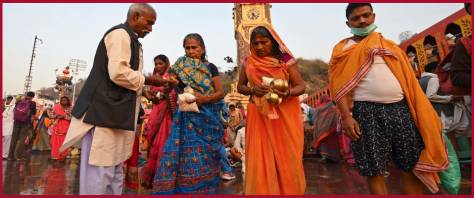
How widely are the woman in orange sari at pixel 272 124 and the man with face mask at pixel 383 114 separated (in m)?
0.43

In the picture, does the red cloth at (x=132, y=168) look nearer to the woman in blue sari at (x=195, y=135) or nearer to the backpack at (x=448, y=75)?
the woman in blue sari at (x=195, y=135)

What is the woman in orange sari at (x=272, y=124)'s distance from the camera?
2.54 meters

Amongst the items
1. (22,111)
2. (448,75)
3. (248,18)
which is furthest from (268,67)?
(248,18)

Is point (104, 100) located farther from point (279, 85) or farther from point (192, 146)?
point (279, 85)

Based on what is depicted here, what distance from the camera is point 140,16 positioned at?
2477mm

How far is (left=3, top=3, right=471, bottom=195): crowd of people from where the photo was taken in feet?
7.30

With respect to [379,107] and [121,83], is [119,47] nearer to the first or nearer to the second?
[121,83]

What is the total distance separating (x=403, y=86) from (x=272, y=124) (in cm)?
104

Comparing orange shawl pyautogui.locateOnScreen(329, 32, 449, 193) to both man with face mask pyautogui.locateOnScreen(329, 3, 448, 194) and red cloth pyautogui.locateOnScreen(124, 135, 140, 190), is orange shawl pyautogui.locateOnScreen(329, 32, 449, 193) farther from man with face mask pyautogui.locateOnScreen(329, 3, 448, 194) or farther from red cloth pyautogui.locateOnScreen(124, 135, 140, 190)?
red cloth pyautogui.locateOnScreen(124, 135, 140, 190)

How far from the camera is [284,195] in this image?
2.50 m

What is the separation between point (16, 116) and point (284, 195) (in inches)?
317

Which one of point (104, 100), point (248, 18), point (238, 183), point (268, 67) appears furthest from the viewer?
point (248, 18)

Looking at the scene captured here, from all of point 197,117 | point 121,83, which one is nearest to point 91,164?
point 121,83

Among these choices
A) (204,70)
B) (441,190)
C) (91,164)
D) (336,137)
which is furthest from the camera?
(336,137)
